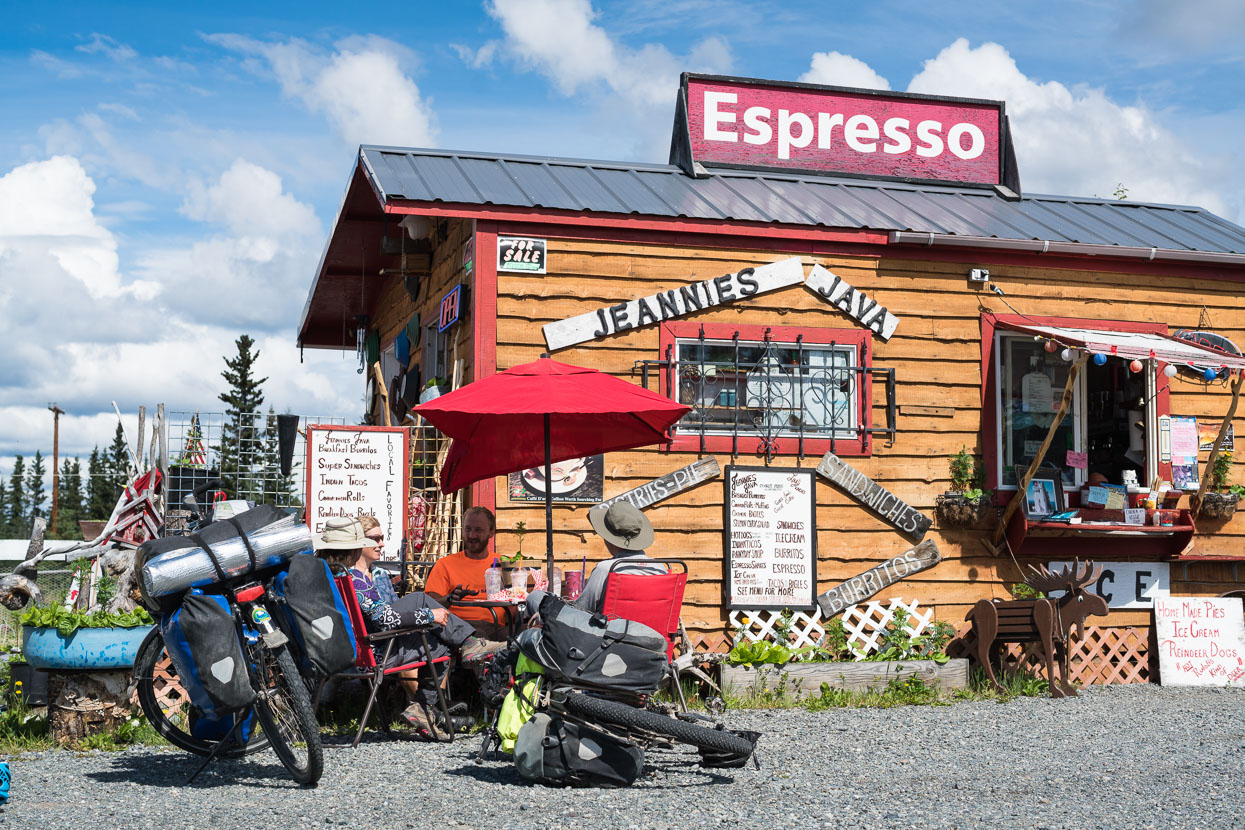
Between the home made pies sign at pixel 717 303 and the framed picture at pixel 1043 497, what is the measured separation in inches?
65.1

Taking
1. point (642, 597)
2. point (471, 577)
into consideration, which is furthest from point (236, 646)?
point (471, 577)

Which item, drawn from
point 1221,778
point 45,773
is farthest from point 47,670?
point 1221,778

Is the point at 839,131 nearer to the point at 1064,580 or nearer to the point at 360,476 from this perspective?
the point at 1064,580

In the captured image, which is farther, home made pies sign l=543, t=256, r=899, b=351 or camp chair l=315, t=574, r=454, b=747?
home made pies sign l=543, t=256, r=899, b=351

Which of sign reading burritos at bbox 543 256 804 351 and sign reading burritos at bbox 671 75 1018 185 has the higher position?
sign reading burritos at bbox 671 75 1018 185

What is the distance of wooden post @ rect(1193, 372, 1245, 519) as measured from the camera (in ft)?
31.2

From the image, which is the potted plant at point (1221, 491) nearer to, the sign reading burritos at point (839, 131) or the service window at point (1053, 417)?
the service window at point (1053, 417)

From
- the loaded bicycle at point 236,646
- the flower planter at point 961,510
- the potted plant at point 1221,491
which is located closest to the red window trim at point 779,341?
the flower planter at point 961,510

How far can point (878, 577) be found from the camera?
30.5 ft

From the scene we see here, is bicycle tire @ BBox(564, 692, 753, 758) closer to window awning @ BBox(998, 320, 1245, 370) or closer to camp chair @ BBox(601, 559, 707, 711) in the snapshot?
camp chair @ BBox(601, 559, 707, 711)

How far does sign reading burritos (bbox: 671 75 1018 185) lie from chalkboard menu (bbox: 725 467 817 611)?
3123 millimetres

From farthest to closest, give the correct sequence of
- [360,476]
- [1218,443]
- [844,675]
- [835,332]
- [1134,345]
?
[1218,443], [835,332], [1134,345], [360,476], [844,675]

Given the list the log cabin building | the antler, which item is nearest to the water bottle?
the log cabin building

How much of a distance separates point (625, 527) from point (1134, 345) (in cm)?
467
